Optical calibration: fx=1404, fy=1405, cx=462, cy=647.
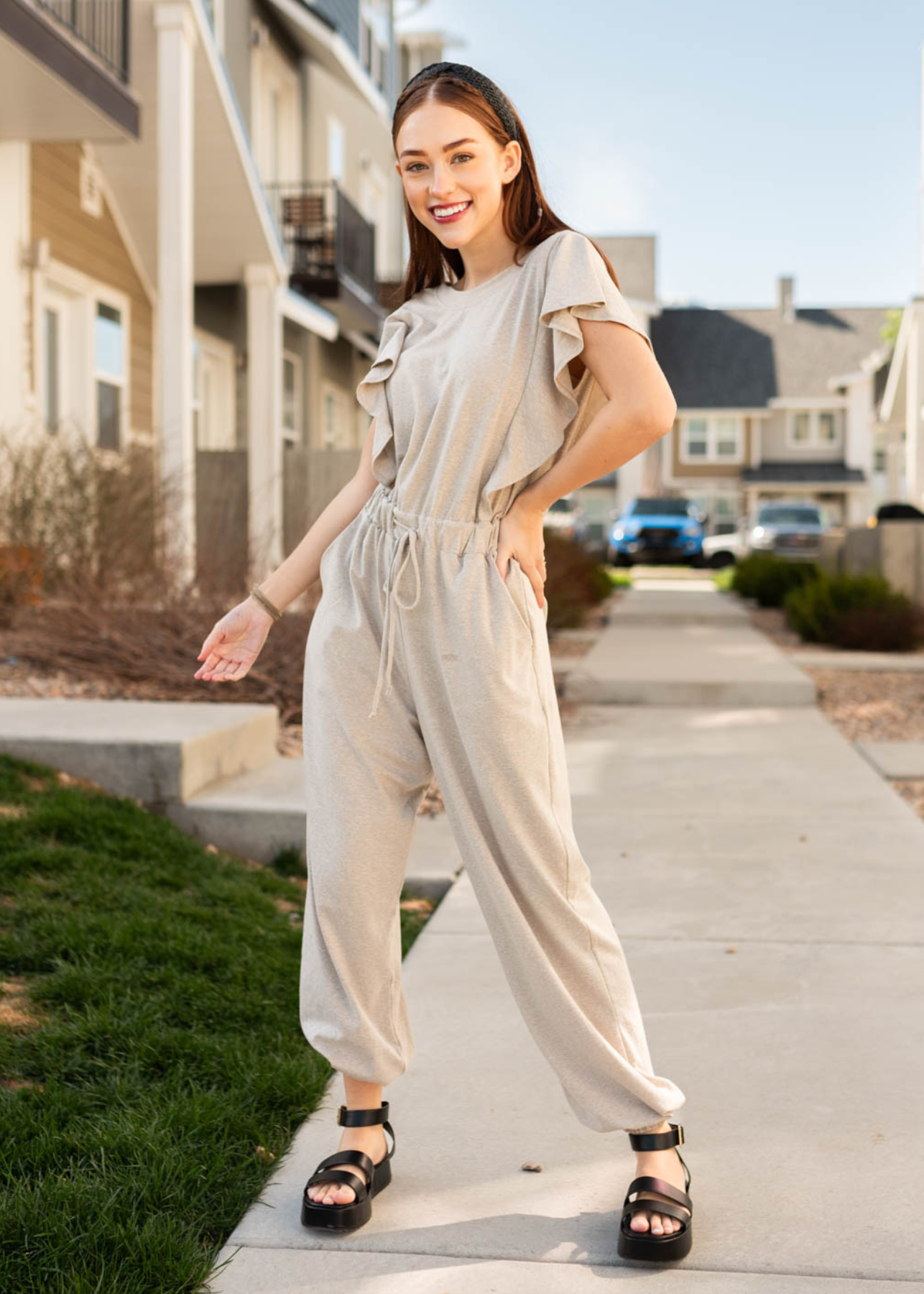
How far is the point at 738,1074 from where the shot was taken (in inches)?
115

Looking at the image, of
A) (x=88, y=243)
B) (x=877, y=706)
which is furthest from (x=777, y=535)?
(x=877, y=706)

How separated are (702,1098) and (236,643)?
1.30 meters

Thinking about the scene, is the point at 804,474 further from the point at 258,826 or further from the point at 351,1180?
the point at 351,1180

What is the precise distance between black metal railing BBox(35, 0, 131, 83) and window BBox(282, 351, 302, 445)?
7185 mm

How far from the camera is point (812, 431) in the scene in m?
46.1

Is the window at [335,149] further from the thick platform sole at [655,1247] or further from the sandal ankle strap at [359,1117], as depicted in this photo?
the thick platform sole at [655,1247]

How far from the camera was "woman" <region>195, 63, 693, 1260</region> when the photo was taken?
217 centimetres

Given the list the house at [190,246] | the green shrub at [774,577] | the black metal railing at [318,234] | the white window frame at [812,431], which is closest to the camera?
the house at [190,246]

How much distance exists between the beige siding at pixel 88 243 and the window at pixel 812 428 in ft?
118

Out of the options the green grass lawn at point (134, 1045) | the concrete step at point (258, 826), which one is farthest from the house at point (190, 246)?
the green grass lawn at point (134, 1045)

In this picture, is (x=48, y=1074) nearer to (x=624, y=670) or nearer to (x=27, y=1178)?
(x=27, y=1178)

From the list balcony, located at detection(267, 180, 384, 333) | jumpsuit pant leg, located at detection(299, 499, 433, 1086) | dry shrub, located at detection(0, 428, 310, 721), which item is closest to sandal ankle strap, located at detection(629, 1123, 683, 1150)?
jumpsuit pant leg, located at detection(299, 499, 433, 1086)

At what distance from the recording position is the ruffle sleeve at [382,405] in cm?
230

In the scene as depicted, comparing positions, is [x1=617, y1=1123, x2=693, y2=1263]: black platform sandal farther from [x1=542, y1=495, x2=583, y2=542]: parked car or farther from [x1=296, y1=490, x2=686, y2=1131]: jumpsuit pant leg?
[x1=542, y1=495, x2=583, y2=542]: parked car
